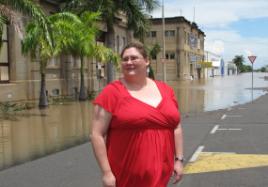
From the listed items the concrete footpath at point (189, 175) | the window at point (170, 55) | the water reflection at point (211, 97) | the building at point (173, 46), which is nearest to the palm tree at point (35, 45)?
the water reflection at point (211, 97)

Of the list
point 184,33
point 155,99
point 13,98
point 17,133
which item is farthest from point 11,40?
point 184,33

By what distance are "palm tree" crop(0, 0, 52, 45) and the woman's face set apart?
401 inches

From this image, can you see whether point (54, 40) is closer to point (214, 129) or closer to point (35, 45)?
point (35, 45)

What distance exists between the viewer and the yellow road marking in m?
8.44

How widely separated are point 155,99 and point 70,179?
4253 millimetres

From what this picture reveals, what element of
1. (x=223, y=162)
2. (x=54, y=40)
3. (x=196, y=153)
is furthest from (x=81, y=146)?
(x=54, y=40)

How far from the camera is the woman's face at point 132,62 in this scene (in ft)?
12.2

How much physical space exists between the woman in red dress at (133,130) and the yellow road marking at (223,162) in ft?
14.9

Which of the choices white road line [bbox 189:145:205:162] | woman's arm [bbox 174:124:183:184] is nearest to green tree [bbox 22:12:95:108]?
white road line [bbox 189:145:205:162]

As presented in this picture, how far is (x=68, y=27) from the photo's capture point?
22516 millimetres

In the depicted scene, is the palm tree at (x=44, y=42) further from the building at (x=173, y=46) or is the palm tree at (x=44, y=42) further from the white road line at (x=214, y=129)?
the building at (x=173, y=46)

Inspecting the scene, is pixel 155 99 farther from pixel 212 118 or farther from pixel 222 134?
pixel 212 118

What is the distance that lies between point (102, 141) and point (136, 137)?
241mm

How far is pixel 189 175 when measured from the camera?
7.88 meters
